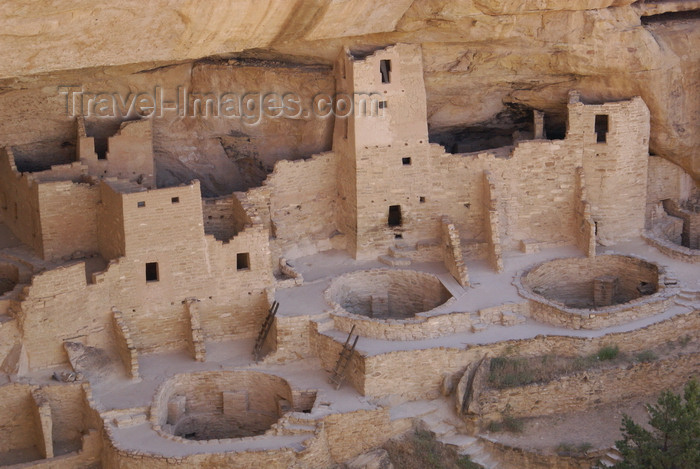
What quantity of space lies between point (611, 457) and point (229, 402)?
602 centimetres

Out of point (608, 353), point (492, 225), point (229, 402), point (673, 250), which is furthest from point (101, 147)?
point (673, 250)

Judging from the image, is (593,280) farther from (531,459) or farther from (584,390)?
(531,459)

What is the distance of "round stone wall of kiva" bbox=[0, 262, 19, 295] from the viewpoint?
21.4 m

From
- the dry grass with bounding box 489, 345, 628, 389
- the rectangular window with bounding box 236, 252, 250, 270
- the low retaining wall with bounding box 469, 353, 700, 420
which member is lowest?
the low retaining wall with bounding box 469, 353, 700, 420

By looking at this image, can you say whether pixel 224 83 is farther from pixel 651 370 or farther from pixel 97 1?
pixel 651 370

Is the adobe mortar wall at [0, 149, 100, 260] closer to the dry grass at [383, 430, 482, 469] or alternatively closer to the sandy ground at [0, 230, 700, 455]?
the sandy ground at [0, 230, 700, 455]

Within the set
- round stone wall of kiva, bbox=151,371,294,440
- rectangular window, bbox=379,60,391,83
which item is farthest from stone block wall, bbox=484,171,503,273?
round stone wall of kiva, bbox=151,371,294,440

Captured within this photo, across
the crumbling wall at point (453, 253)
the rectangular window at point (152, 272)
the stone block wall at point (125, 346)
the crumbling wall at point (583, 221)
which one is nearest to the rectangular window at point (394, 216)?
the crumbling wall at point (453, 253)

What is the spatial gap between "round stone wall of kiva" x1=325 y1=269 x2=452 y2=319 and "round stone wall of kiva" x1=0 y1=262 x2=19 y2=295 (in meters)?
5.52

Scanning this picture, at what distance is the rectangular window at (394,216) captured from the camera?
78.5 ft

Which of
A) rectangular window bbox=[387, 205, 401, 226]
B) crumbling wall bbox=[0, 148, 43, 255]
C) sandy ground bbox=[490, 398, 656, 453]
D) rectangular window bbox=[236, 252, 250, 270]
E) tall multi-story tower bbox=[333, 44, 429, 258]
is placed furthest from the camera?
rectangular window bbox=[387, 205, 401, 226]

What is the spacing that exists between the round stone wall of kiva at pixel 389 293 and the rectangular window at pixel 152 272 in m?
3.41

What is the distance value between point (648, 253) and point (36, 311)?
1109 centimetres

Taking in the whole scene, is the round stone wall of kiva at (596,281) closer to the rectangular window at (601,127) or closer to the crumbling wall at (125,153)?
the rectangular window at (601,127)
